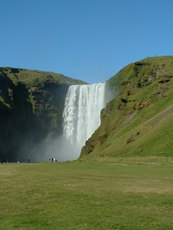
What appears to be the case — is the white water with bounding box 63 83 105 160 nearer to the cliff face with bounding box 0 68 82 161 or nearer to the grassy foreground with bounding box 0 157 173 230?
the cliff face with bounding box 0 68 82 161

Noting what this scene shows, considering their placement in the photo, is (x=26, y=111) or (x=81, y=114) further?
Answer: (x=26, y=111)

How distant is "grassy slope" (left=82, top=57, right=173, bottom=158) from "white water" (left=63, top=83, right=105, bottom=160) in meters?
8.46

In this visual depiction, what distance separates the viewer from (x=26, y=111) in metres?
154

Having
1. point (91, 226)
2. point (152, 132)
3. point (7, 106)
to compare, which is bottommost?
point (91, 226)

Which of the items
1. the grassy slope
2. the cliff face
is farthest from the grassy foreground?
the cliff face

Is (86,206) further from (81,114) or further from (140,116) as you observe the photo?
(81,114)

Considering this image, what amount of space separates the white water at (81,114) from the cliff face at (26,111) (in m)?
6.50

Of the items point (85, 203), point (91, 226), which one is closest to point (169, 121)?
point (85, 203)

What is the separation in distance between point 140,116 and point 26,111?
77.0m

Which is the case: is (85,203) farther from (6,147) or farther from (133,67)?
(6,147)

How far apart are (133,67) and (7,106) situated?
180 feet

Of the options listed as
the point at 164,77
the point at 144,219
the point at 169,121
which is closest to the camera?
the point at 144,219

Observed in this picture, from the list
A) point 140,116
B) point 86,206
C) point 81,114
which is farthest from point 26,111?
point 86,206

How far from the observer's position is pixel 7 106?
5758 inches
